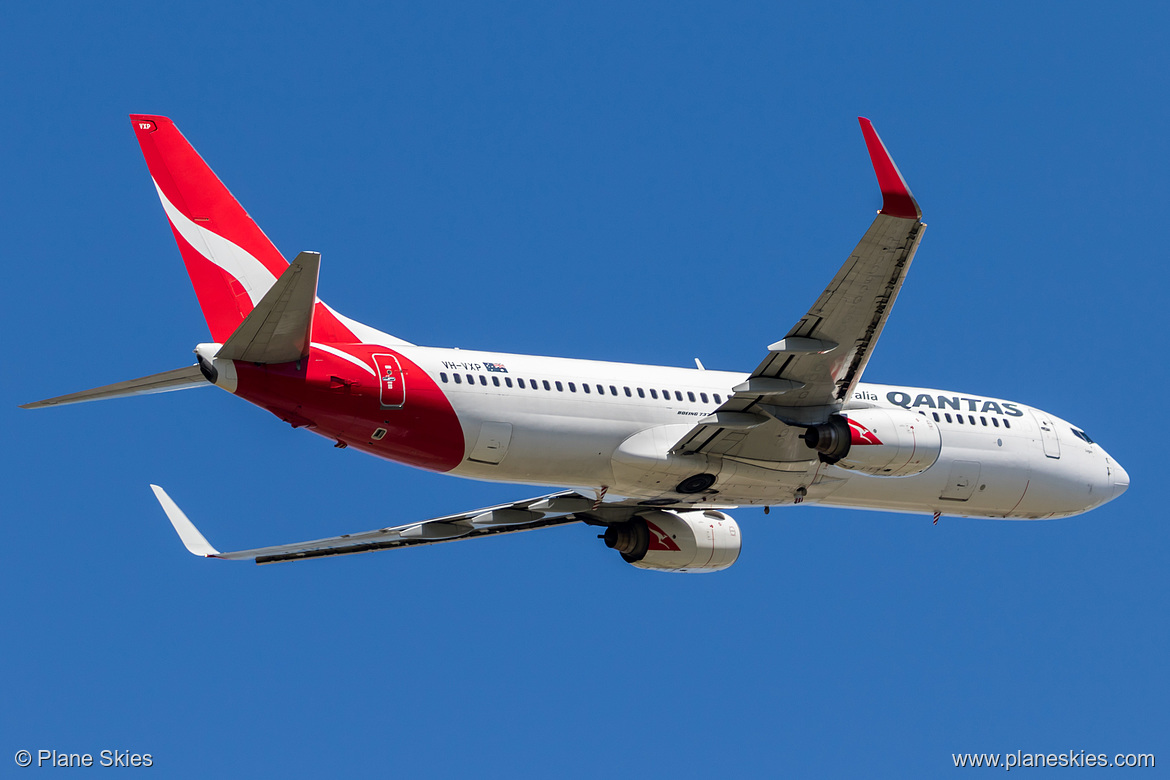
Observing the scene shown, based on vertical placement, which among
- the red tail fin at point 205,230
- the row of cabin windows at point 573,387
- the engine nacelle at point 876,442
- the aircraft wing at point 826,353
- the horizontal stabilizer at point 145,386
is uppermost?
the red tail fin at point 205,230

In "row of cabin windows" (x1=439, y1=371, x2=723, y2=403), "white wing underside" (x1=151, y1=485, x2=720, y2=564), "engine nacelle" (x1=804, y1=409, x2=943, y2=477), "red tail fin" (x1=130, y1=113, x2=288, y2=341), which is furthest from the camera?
"white wing underside" (x1=151, y1=485, x2=720, y2=564)

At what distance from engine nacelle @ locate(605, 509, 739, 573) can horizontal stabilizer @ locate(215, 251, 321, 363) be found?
1063 centimetres

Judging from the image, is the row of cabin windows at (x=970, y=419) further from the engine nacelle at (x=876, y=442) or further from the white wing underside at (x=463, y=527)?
the white wing underside at (x=463, y=527)

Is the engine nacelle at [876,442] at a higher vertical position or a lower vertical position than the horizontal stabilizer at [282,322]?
higher

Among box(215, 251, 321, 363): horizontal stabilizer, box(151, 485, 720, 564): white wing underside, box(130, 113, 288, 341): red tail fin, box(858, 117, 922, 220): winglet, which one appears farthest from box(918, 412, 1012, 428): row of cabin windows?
box(130, 113, 288, 341): red tail fin

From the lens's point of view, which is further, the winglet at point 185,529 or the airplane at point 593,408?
the winglet at point 185,529

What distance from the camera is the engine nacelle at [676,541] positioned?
102 feet

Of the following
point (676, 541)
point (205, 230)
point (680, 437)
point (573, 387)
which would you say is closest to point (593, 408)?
point (573, 387)

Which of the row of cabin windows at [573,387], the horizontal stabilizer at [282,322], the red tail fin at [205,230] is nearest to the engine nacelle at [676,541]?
the row of cabin windows at [573,387]

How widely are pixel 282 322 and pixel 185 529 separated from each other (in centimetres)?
798

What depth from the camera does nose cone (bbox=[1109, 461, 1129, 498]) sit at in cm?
3288

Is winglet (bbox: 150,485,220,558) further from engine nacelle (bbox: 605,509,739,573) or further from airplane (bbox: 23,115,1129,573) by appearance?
engine nacelle (bbox: 605,509,739,573)

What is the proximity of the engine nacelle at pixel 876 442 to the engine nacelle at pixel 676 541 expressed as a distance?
18.5ft

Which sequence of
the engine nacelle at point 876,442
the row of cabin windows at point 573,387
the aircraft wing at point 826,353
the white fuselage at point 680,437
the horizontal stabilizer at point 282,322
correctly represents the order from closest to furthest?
the horizontal stabilizer at point 282,322 < the aircraft wing at point 826,353 < the row of cabin windows at point 573,387 < the white fuselage at point 680,437 < the engine nacelle at point 876,442
